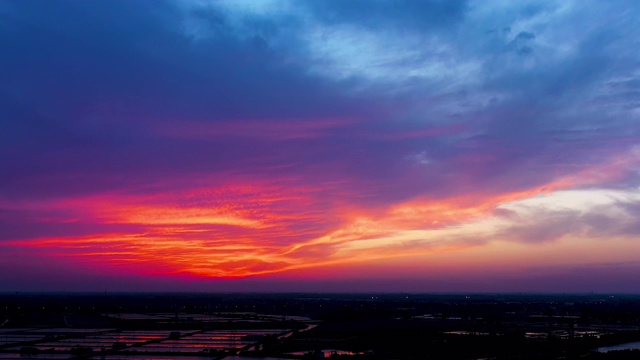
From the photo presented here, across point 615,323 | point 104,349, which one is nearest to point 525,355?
point 104,349

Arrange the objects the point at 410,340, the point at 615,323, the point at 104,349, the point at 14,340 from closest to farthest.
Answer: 1. the point at 104,349
2. the point at 410,340
3. the point at 14,340
4. the point at 615,323

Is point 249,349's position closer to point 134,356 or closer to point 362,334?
point 134,356

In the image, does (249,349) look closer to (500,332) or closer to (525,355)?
(525,355)

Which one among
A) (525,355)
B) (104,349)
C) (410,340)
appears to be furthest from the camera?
(410,340)

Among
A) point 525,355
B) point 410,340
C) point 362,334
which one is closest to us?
point 525,355

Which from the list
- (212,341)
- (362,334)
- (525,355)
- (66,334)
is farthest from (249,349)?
(66,334)

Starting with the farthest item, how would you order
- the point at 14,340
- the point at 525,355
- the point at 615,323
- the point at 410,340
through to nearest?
the point at 615,323, the point at 14,340, the point at 410,340, the point at 525,355

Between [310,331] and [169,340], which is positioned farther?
[310,331]

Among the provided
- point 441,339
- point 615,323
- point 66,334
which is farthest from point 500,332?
point 66,334

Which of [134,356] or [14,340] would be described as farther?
[14,340]
